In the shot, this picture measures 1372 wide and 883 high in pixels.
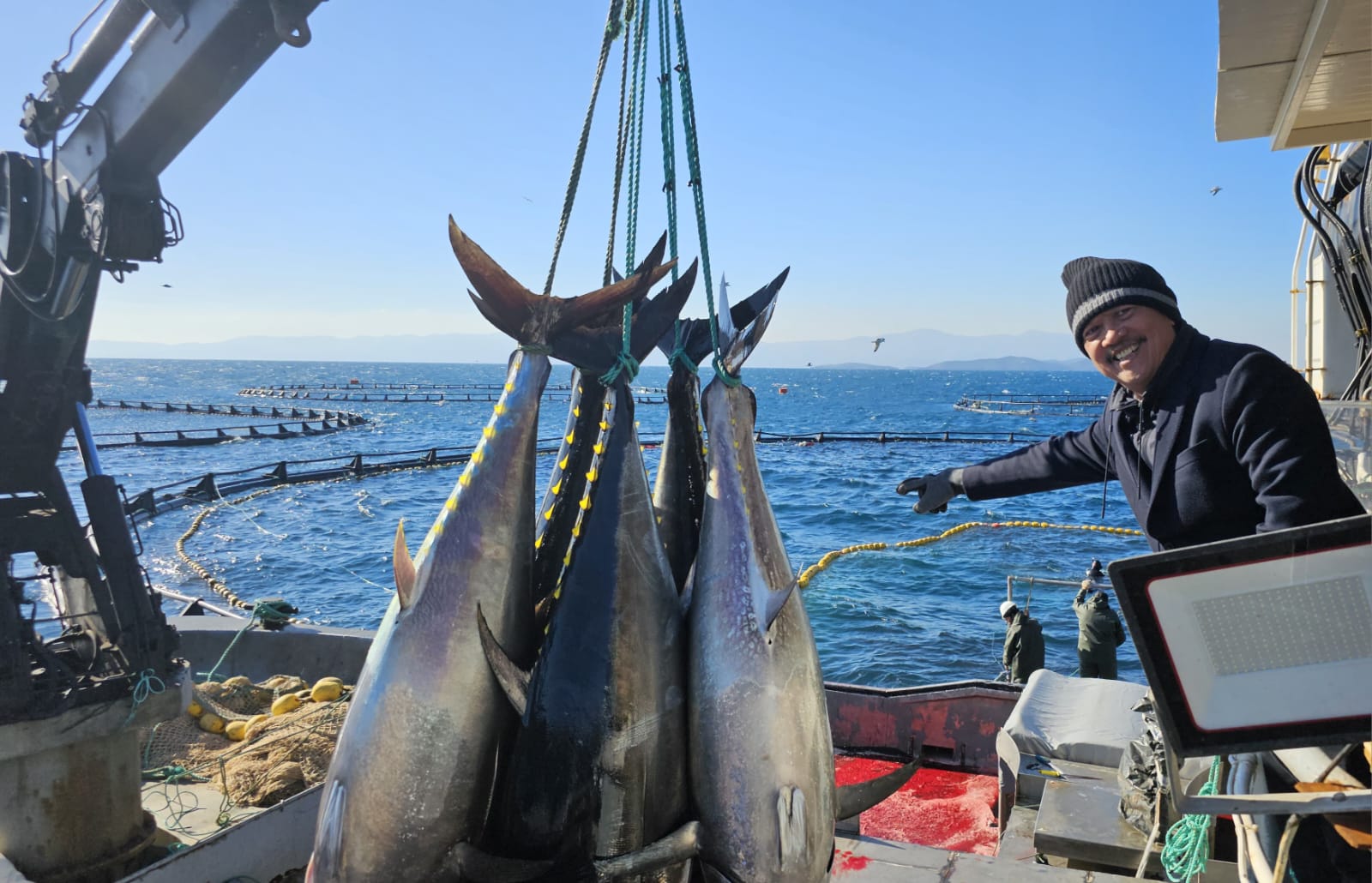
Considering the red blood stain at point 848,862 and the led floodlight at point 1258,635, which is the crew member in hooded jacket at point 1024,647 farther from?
the led floodlight at point 1258,635

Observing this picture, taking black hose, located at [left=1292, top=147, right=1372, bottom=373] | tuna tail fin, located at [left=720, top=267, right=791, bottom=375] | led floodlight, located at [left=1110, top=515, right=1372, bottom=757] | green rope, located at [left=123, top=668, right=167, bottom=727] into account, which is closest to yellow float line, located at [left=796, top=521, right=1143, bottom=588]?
black hose, located at [left=1292, top=147, right=1372, bottom=373]

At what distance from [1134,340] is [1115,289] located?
0.59ft

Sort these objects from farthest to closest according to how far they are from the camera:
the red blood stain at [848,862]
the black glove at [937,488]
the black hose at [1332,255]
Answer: the black hose at [1332,255]
the black glove at [937,488]
the red blood stain at [848,862]

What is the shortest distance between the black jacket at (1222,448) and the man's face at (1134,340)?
45 mm

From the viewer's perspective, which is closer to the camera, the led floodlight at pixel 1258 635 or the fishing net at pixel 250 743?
the led floodlight at pixel 1258 635

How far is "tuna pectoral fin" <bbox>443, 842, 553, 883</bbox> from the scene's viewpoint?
220cm

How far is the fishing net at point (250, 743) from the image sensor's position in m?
5.35

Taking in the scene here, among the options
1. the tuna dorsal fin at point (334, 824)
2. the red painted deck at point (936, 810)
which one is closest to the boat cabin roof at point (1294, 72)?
the tuna dorsal fin at point (334, 824)

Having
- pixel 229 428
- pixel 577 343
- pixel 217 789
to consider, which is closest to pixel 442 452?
pixel 229 428

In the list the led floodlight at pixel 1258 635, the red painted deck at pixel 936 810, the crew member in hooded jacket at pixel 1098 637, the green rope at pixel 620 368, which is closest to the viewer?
the led floodlight at pixel 1258 635

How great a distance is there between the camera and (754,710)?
7.73ft

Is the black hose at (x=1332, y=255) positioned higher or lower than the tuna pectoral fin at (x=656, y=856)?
higher

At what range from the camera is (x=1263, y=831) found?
2053 mm

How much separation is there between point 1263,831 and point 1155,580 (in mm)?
854
